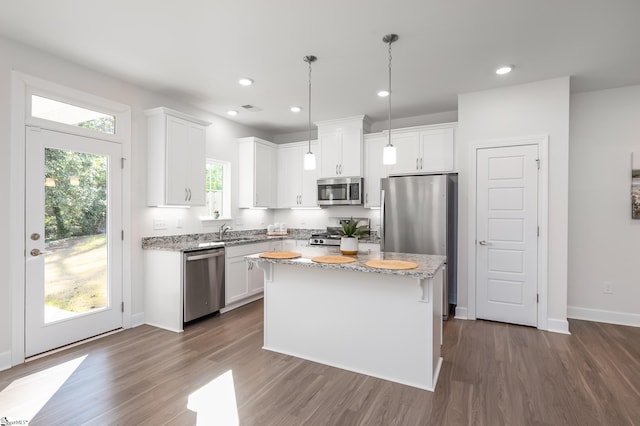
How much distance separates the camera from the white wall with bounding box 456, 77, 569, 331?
350cm

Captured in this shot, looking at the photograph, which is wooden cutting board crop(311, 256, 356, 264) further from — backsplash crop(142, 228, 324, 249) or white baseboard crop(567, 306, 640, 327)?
white baseboard crop(567, 306, 640, 327)

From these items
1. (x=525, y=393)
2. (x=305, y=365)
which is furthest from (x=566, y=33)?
(x=305, y=365)

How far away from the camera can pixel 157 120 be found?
3742mm

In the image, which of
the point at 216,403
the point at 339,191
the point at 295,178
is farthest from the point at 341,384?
the point at 295,178

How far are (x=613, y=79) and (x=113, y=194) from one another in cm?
565

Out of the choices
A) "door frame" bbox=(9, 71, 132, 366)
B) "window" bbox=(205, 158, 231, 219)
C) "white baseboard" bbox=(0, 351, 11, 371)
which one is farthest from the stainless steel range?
"white baseboard" bbox=(0, 351, 11, 371)

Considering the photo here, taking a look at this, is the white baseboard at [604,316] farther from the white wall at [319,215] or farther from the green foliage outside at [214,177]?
the green foliage outside at [214,177]

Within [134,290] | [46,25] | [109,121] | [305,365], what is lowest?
[305,365]

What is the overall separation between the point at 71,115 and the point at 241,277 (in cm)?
264

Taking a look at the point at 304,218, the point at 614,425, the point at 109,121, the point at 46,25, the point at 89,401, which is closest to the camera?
the point at 614,425

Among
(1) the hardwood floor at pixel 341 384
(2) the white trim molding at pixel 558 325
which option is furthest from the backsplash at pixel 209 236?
(2) the white trim molding at pixel 558 325

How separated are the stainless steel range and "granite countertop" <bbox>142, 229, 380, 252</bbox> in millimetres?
239

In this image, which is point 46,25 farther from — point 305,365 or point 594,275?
point 594,275

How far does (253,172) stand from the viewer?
515 centimetres
